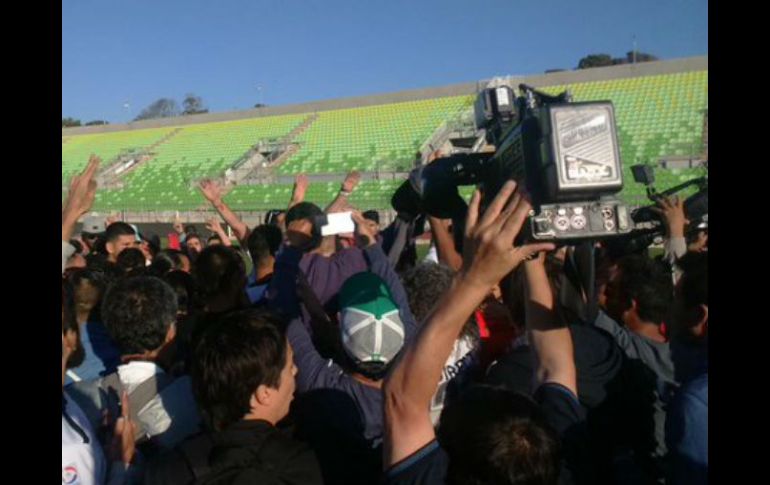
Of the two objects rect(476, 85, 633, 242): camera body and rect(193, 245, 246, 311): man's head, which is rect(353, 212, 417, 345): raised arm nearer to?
rect(193, 245, 246, 311): man's head

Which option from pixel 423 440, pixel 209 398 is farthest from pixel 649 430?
pixel 209 398

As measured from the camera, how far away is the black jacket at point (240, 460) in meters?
1.64

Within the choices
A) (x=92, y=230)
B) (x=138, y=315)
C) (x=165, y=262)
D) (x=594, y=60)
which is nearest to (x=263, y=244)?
(x=165, y=262)

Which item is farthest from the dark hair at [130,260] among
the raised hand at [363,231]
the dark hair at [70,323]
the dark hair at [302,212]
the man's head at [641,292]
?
the man's head at [641,292]

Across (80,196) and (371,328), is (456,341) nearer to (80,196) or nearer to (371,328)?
(371,328)

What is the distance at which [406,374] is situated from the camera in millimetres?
1445

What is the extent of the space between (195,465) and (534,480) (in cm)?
84

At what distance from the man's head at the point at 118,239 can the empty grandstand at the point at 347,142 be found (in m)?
13.7

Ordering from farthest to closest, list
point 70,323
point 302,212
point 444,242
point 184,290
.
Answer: point 184,290, point 302,212, point 444,242, point 70,323

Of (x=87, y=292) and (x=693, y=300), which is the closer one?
(x=693, y=300)

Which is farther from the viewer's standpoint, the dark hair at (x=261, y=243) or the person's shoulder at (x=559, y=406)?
the dark hair at (x=261, y=243)

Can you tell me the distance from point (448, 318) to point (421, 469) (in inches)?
13.5

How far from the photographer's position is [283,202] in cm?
2356

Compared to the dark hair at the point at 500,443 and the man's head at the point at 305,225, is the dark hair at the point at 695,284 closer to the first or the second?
the dark hair at the point at 500,443
